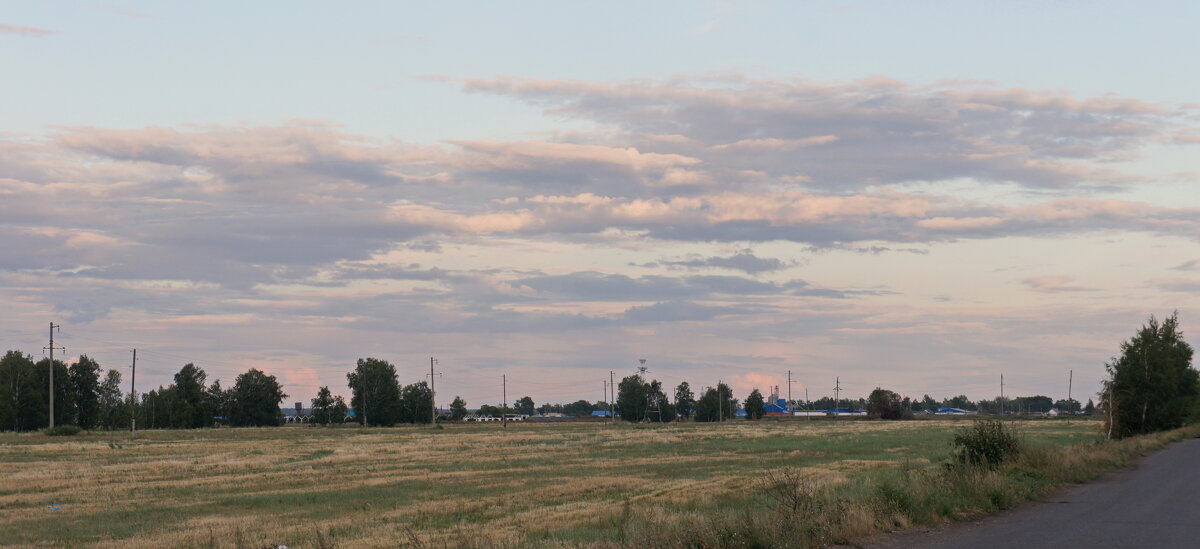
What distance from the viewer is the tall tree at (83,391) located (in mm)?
163625

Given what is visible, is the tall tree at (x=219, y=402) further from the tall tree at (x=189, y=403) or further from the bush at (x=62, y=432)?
the bush at (x=62, y=432)

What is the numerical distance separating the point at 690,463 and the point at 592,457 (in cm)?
874

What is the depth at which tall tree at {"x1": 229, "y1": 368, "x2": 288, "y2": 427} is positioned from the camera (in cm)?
17900

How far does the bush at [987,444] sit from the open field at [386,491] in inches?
144

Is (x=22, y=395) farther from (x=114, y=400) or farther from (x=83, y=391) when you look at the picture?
(x=114, y=400)

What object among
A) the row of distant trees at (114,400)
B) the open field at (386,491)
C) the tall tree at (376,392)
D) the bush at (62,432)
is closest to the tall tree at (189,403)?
the row of distant trees at (114,400)

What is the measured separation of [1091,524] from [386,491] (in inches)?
1003

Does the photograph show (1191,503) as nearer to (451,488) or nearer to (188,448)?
(451,488)

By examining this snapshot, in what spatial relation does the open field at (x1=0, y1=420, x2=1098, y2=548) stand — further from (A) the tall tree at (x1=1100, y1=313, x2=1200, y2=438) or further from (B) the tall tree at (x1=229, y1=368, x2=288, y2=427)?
(B) the tall tree at (x1=229, y1=368, x2=288, y2=427)

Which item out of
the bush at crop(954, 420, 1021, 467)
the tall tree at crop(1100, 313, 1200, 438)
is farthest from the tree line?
the bush at crop(954, 420, 1021, 467)

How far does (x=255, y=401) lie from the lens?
17962 centimetres

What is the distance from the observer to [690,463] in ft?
171

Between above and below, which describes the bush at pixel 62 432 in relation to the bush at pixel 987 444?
below

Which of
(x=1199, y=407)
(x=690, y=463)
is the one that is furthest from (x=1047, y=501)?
(x=1199, y=407)
